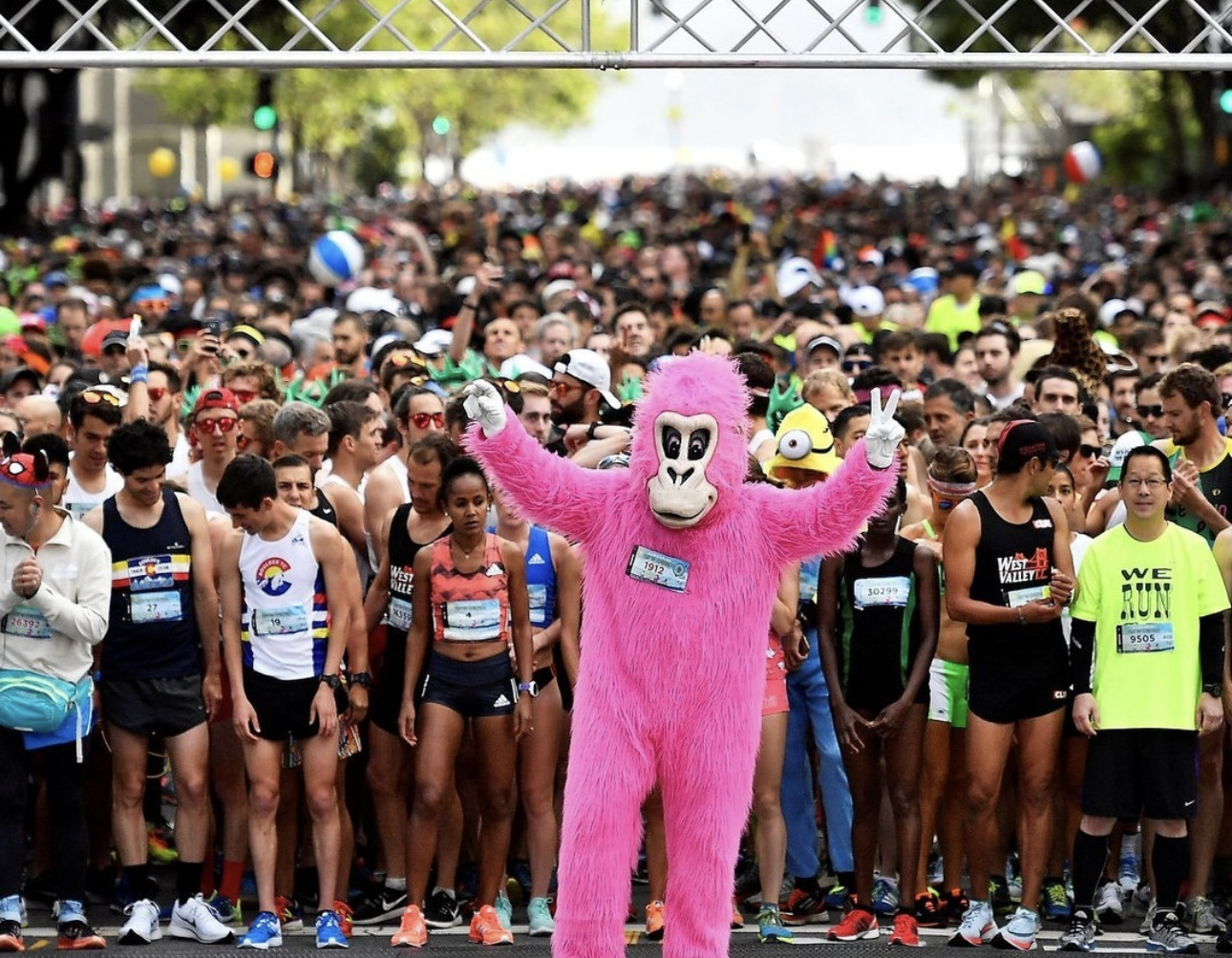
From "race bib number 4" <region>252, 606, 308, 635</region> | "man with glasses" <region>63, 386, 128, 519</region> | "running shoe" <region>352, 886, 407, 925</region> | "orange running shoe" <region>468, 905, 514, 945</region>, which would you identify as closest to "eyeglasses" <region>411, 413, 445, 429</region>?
"man with glasses" <region>63, 386, 128, 519</region>

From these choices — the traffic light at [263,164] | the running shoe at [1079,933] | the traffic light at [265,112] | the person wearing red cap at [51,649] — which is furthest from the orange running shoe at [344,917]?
the traffic light at [263,164]

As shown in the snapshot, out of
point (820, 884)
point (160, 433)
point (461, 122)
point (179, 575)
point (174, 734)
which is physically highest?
point (461, 122)

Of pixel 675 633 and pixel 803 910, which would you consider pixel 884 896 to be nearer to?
pixel 803 910

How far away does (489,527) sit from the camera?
28.5ft

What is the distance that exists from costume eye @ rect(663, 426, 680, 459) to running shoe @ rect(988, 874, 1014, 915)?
2776 millimetres

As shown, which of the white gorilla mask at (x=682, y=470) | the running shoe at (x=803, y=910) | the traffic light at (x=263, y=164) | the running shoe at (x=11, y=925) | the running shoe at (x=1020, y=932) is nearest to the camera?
the white gorilla mask at (x=682, y=470)

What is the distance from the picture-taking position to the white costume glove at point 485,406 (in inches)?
272

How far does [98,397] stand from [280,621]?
4.23 feet

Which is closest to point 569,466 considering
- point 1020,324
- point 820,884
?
point 820,884

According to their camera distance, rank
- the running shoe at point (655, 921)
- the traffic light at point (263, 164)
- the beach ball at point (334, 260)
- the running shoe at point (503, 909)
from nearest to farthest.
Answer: the running shoe at point (655, 921)
the running shoe at point (503, 909)
the beach ball at point (334, 260)
the traffic light at point (263, 164)

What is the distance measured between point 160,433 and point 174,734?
1.13 metres

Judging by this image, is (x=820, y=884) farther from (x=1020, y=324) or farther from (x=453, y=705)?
(x=1020, y=324)

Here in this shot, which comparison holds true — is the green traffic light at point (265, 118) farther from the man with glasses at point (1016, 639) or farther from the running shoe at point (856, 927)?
the running shoe at point (856, 927)

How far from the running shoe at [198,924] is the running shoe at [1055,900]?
3128 millimetres
